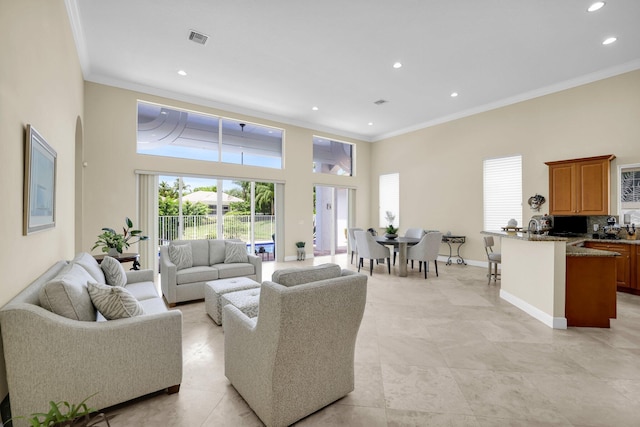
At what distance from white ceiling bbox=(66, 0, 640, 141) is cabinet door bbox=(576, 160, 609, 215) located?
1.61 metres

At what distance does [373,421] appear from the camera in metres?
1.77

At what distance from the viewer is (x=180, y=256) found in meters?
4.31

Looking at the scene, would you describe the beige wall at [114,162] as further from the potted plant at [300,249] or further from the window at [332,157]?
the window at [332,157]

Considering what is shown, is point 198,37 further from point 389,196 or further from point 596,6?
point 389,196

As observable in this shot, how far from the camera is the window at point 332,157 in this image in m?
8.34

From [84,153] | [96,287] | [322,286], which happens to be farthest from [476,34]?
[84,153]

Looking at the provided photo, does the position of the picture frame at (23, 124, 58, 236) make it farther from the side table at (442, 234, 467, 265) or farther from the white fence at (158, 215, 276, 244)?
the side table at (442, 234, 467, 265)

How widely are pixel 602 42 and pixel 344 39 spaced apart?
3.73 meters

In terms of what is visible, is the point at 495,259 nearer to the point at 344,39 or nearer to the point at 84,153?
the point at 344,39

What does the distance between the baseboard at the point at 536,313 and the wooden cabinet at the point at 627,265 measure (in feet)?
6.59

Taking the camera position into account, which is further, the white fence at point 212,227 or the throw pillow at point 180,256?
the white fence at point 212,227

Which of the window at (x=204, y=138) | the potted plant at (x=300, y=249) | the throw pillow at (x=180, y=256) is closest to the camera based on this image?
the throw pillow at (x=180, y=256)

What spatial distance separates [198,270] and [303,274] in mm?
2973

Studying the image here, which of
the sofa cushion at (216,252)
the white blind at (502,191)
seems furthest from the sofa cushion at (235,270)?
the white blind at (502,191)
